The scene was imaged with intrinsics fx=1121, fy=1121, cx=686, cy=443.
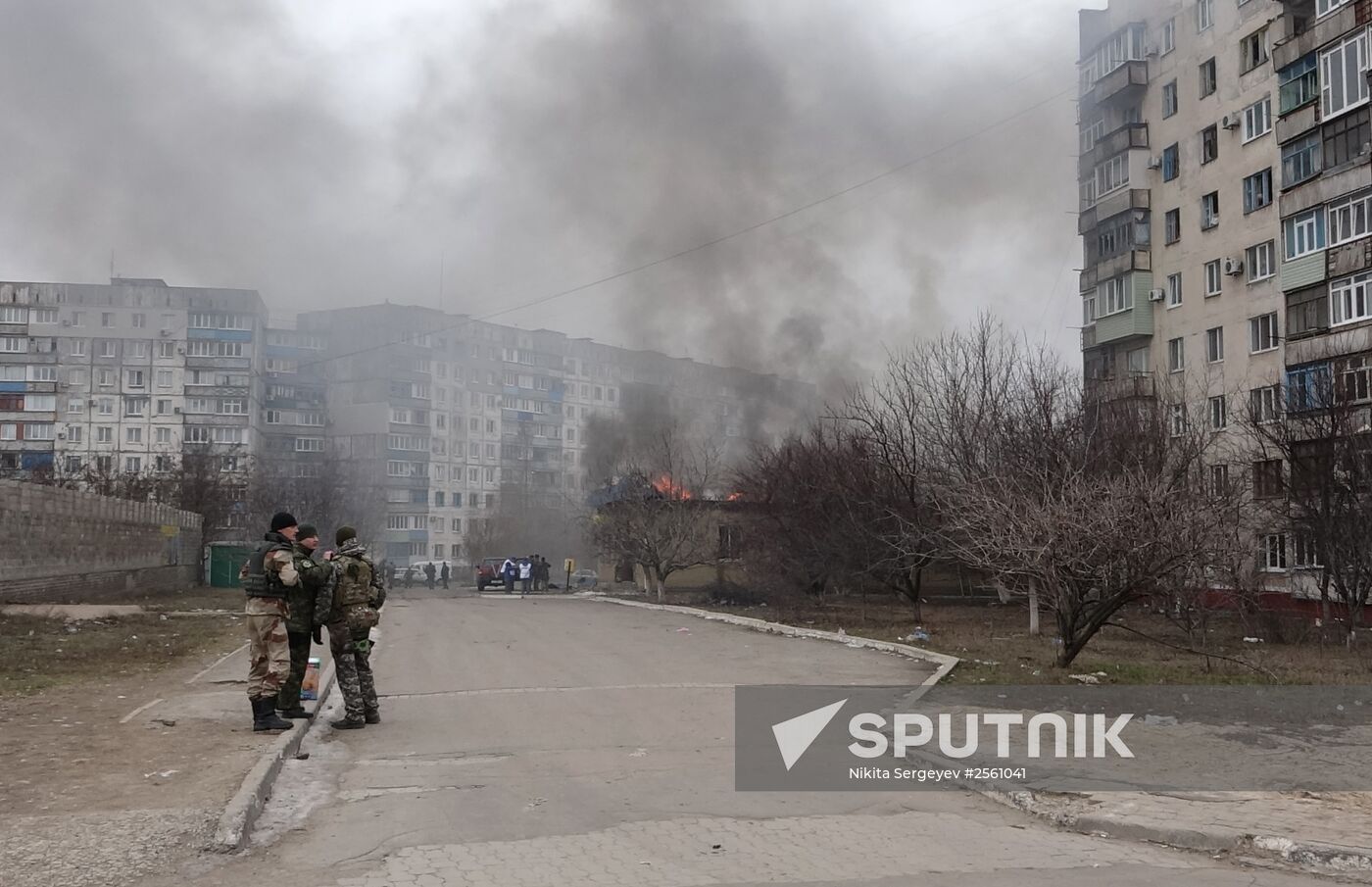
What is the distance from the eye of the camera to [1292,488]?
2123cm

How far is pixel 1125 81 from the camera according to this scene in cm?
3722

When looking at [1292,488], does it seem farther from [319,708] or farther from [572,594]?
[572,594]

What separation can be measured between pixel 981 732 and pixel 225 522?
50.8m

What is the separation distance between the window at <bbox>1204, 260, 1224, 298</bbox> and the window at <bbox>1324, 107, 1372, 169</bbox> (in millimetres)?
5700

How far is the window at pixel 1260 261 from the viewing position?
106 feet

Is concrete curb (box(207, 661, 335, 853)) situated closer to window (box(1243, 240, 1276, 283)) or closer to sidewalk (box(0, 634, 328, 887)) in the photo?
sidewalk (box(0, 634, 328, 887))

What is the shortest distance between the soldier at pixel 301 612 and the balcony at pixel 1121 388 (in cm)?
2024

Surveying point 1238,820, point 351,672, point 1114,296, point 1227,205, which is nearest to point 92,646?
point 351,672

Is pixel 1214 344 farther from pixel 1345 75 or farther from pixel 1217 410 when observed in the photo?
pixel 1345 75

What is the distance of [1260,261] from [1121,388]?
7.79 metres

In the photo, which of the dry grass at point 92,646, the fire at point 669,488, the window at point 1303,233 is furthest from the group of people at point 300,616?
the window at point 1303,233

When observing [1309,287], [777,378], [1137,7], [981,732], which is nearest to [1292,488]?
[1309,287]

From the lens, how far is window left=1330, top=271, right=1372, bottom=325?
27609 millimetres

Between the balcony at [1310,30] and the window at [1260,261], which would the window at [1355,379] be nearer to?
the window at [1260,261]
